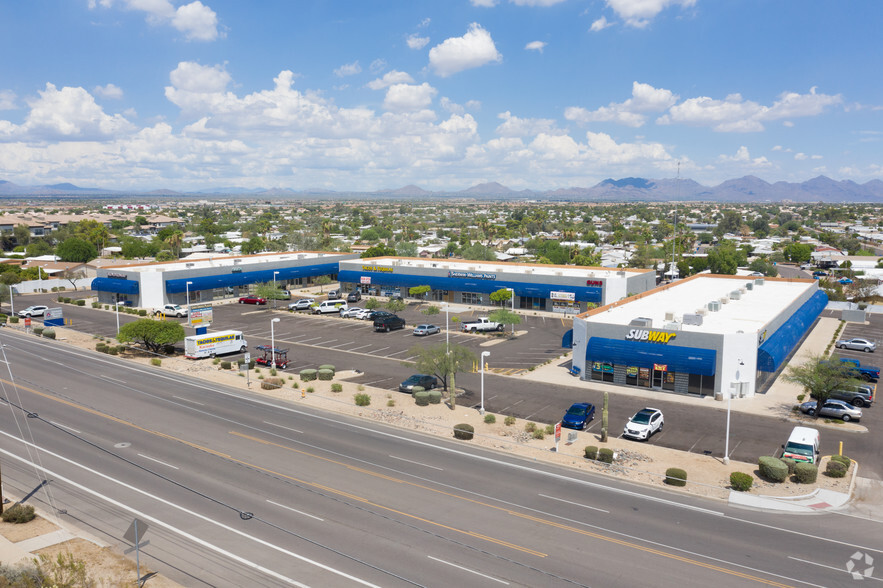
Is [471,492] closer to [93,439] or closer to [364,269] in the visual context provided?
[93,439]

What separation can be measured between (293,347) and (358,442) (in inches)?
1075

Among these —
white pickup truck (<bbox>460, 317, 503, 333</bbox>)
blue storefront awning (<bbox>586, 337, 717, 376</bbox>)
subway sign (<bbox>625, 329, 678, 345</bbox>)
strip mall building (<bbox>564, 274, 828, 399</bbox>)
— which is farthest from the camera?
white pickup truck (<bbox>460, 317, 503, 333</bbox>)

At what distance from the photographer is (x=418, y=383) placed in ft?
142

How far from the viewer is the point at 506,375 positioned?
48344 millimetres

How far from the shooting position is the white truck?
2112 inches

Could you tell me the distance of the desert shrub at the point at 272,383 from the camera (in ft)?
145

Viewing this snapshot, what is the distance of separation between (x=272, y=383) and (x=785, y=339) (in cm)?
4258

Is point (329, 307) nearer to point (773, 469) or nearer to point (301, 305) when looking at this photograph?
point (301, 305)

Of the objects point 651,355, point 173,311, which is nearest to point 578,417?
point 651,355

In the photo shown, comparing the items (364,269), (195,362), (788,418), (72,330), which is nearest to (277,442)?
(195,362)

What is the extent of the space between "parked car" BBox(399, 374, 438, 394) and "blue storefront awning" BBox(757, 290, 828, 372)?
79.8 ft

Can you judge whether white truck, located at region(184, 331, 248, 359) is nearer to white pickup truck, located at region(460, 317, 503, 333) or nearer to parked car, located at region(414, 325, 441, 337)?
parked car, located at region(414, 325, 441, 337)

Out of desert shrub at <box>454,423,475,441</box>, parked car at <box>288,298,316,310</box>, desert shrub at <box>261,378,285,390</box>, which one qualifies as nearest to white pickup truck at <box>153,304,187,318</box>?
parked car at <box>288,298,316,310</box>

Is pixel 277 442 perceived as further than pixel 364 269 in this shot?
No
